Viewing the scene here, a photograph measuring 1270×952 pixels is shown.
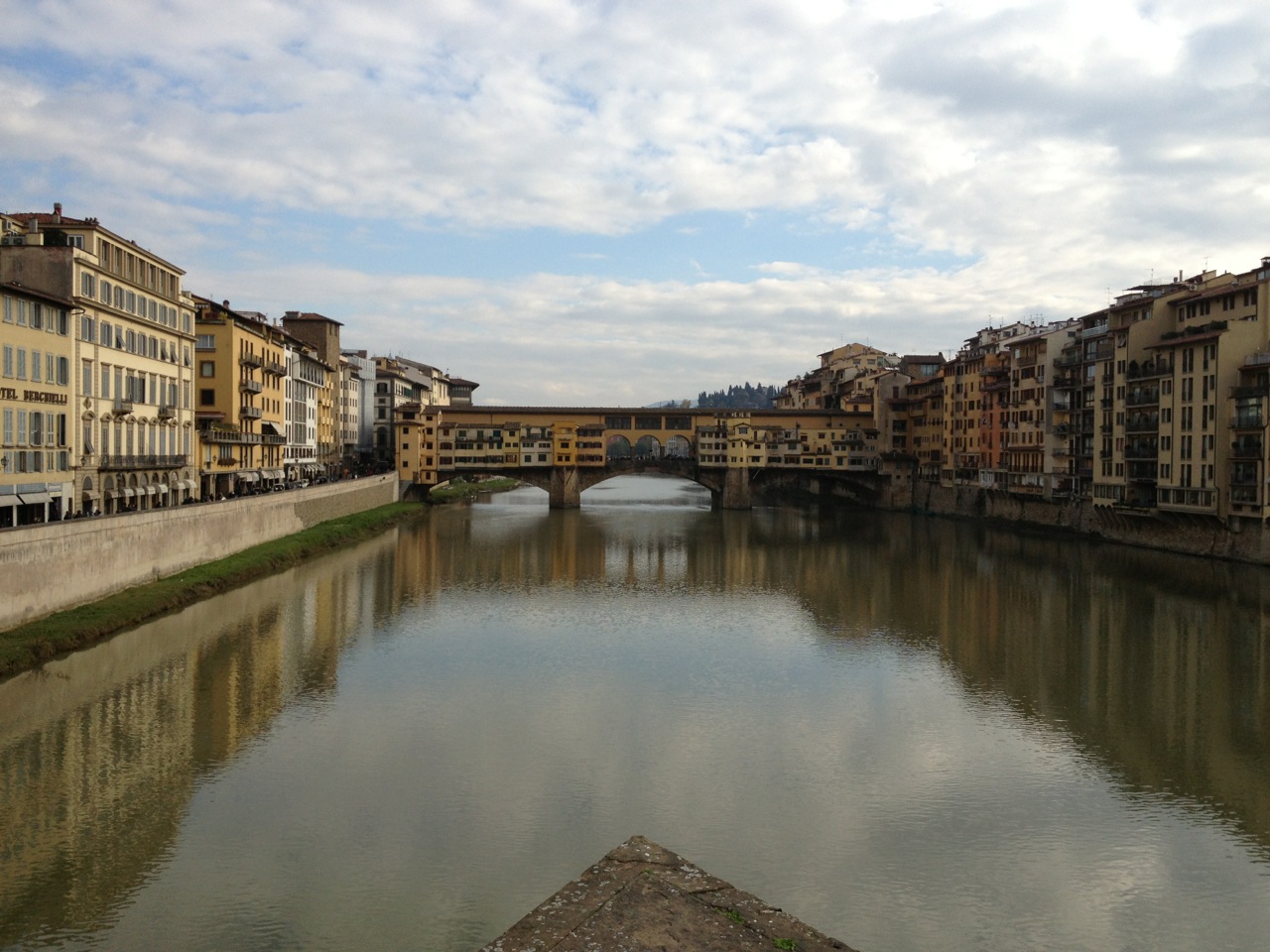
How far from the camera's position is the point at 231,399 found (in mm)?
48812

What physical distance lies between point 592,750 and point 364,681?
7.17 m

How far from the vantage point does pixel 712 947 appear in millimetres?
9531

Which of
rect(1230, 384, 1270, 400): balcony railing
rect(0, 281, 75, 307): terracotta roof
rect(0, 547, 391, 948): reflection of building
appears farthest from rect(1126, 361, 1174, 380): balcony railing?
rect(0, 281, 75, 307): terracotta roof

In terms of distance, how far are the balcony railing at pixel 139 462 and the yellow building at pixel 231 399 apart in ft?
18.0

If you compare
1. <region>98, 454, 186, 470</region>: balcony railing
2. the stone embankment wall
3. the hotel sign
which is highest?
the hotel sign

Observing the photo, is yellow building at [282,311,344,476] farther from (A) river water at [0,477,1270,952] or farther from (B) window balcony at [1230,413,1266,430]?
(B) window balcony at [1230,413,1266,430]

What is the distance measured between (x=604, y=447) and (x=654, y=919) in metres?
68.2

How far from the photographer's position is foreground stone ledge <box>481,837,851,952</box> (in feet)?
31.3

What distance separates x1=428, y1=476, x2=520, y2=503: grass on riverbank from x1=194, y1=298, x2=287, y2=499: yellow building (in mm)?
24096

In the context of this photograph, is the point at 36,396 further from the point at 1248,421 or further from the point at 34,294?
the point at 1248,421

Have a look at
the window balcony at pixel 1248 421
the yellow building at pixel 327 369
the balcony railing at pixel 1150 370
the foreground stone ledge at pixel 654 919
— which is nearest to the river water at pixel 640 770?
the foreground stone ledge at pixel 654 919

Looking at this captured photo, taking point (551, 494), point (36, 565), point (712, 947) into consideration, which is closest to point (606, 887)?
point (712, 947)

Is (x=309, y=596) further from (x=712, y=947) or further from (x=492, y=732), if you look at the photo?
(x=712, y=947)

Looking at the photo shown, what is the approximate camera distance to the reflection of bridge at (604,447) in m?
75.8
